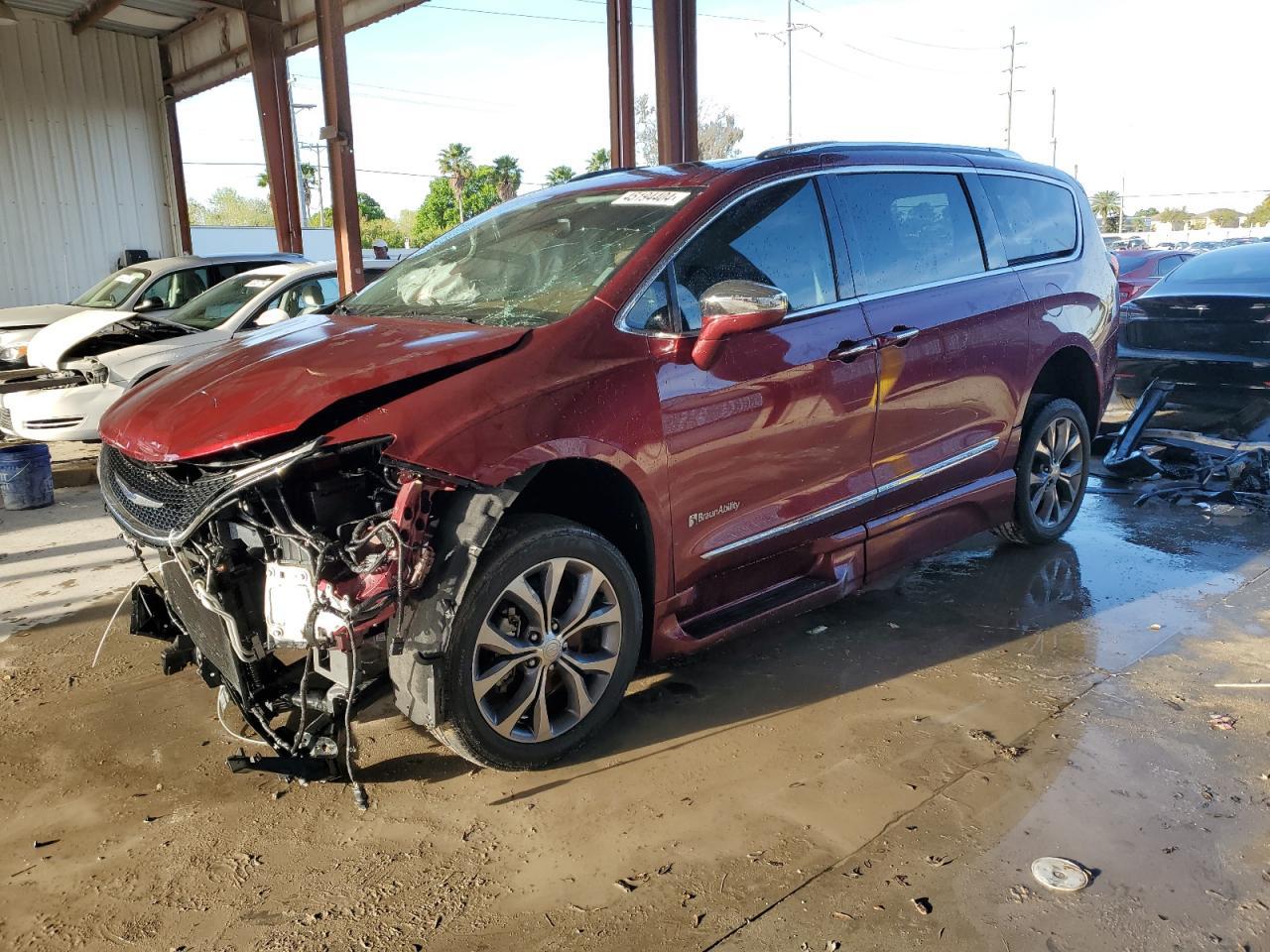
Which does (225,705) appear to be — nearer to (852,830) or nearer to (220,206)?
(852,830)

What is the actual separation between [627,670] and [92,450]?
727 centimetres

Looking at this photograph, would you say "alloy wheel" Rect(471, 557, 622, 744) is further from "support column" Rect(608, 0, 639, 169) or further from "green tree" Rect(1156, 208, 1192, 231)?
"green tree" Rect(1156, 208, 1192, 231)

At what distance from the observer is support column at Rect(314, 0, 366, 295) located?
8.81 metres

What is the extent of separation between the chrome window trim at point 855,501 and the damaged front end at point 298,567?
113cm

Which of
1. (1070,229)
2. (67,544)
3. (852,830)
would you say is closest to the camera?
(852,830)

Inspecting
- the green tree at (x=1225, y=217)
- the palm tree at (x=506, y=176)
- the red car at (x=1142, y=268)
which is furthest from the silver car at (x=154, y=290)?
the green tree at (x=1225, y=217)

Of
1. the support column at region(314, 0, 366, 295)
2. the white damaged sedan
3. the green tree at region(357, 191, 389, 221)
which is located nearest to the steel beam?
the support column at region(314, 0, 366, 295)

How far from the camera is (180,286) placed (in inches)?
387

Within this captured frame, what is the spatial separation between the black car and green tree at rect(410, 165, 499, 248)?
140 ft

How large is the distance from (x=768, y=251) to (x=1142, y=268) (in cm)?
1231

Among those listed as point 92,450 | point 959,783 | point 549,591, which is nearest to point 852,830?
point 959,783

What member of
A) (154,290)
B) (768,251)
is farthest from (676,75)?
(768,251)

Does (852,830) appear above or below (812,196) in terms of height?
below

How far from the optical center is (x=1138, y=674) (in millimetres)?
→ 3764
